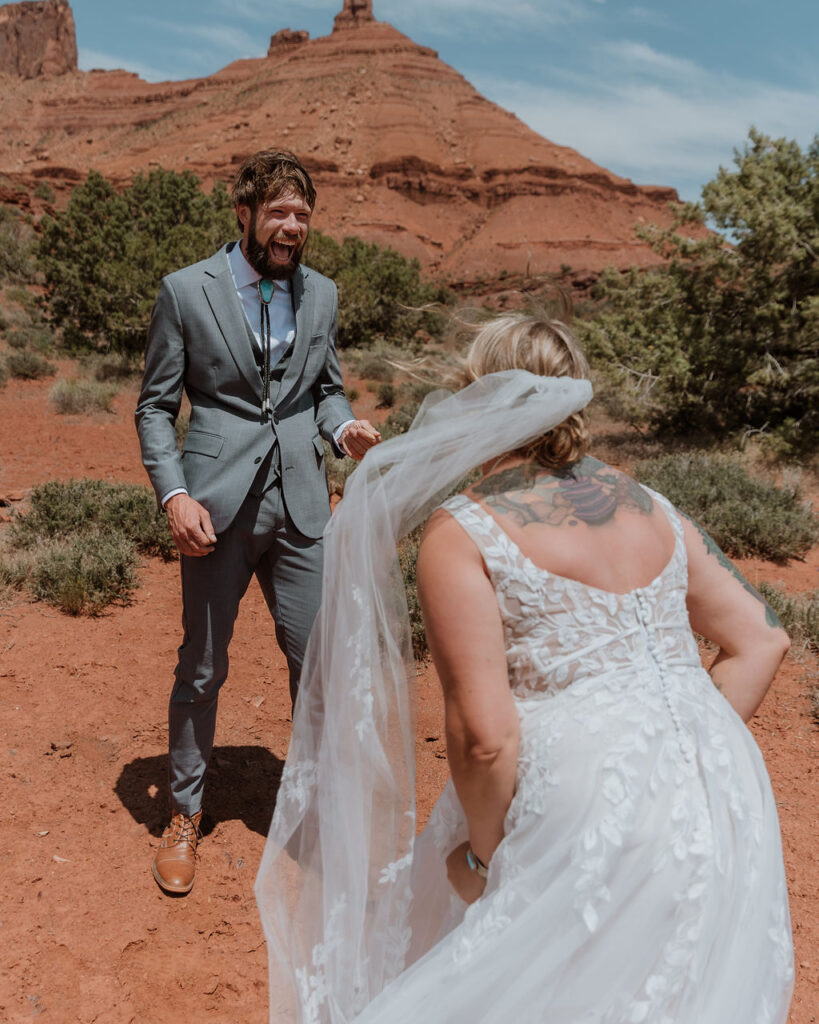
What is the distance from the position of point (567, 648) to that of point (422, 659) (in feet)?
10.7

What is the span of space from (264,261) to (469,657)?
1.64m

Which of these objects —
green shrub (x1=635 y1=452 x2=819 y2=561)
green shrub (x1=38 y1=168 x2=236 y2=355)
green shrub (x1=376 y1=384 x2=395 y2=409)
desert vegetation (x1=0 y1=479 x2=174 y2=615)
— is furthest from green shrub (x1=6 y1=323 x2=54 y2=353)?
green shrub (x1=635 y1=452 x2=819 y2=561)

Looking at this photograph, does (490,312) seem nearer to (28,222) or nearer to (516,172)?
(28,222)

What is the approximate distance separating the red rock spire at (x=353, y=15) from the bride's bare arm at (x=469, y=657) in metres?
99.1

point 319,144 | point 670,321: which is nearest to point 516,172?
point 319,144

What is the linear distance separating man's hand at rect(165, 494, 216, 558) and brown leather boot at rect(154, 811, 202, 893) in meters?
1.06

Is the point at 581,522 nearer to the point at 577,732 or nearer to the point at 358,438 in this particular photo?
the point at 577,732

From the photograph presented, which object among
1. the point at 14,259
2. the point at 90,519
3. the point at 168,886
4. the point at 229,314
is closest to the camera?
the point at 229,314

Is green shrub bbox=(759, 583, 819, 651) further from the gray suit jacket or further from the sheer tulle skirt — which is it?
the sheer tulle skirt

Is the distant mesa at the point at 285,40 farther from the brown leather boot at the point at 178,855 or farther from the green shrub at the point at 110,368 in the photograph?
the brown leather boot at the point at 178,855

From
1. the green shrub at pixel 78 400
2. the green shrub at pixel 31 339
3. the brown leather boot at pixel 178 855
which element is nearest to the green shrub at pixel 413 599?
the brown leather boot at pixel 178 855

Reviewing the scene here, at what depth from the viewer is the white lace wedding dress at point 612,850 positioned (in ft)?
4.46

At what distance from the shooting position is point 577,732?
4.66 ft

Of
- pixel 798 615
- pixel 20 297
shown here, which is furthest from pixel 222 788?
pixel 20 297
